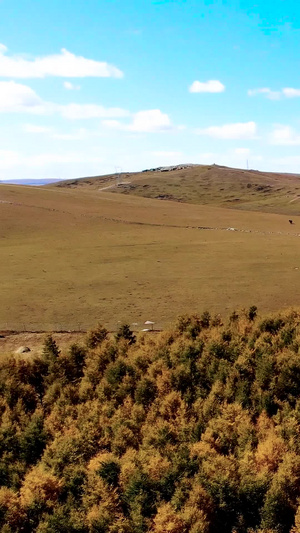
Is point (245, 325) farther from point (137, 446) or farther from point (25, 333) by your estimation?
point (25, 333)

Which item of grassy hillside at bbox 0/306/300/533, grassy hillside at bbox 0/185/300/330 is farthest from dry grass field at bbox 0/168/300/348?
grassy hillside at bbox 0/306/300/533

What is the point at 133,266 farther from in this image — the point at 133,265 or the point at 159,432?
the point at 159,432

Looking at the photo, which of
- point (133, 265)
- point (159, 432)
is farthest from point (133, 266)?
point (159, 432)

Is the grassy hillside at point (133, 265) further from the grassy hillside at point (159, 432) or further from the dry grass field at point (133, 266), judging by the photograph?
the grassy hillside at point (159, 432)

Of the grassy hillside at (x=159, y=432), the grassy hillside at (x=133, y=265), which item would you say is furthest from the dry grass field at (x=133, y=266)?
the grassy hillside at (x=159, y=432)

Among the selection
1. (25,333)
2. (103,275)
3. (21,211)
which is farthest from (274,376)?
(21,211)

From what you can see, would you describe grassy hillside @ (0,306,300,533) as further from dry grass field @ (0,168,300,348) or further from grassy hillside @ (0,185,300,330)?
grassy hillside @ (0,185,300,330)
